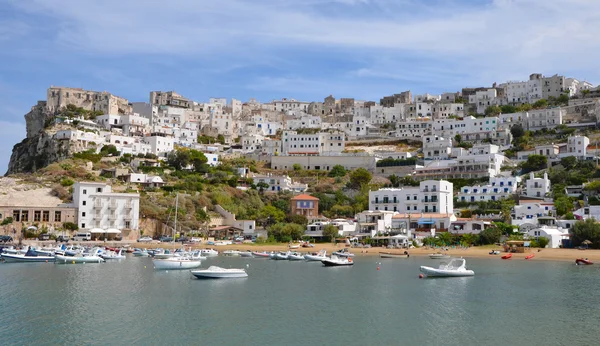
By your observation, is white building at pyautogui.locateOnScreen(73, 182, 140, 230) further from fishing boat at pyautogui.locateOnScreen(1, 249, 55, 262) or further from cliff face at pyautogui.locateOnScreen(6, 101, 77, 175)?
cliff face at pyautogui.locateOnScreen(6, 101, 77, 175)

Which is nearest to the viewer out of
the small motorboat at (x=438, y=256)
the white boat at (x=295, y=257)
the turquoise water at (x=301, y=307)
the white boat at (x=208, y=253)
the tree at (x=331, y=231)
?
the turquoise water at (x=301, y=307)

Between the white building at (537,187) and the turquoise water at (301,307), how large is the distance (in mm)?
27198

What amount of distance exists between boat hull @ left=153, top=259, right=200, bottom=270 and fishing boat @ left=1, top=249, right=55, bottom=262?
1118cm

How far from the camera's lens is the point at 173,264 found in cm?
4341

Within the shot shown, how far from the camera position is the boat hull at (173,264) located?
43.0 m

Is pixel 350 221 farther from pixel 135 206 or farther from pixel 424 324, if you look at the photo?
pixel 424 324

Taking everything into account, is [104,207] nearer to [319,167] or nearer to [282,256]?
[282,256]

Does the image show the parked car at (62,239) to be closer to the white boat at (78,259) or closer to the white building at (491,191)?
the white boat at (78,259)

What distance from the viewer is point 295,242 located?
62.3 m

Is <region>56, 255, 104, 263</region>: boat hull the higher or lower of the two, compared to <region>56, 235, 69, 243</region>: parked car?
lower

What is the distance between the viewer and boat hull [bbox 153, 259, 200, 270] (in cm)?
4303

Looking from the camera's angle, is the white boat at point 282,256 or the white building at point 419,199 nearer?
the white boat at point 282,256

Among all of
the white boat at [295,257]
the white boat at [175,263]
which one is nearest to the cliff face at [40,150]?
the white boat at [295,257]

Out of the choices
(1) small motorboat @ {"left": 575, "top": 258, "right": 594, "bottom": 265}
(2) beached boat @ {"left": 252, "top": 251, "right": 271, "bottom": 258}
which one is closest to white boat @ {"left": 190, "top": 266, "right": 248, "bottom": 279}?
(2) beached boat @ {"left": 252, "top": 251, "right": 271, "bottom": 258}
